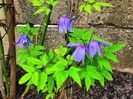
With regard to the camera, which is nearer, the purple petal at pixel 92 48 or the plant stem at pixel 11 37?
the purple petal at pixel 92 48

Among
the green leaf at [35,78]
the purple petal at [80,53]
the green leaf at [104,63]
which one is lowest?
the green leaf at [35,78]

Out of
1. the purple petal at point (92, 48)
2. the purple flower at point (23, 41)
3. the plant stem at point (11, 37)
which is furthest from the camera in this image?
the plant stem at point (11, 37)

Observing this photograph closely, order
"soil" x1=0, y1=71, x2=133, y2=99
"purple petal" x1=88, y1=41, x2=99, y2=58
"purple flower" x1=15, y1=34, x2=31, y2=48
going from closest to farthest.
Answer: "purple petal" x1=88, y1=41, x2=99, y2=58
"purple flower" x1=15, y1=34, x2=31, y2=48
"soil" x1=0, y1=71, x2=133, y2=99

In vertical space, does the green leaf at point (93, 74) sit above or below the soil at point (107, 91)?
above

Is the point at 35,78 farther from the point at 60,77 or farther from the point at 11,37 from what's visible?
the point at 11,37

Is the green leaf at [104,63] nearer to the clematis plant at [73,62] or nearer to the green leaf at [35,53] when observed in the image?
the clematis plant at [73,62]

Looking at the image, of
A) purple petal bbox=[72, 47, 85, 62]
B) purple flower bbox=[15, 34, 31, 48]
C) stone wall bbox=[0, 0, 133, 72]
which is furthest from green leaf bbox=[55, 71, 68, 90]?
stone wall bbox=[0, 0, 133, 72]

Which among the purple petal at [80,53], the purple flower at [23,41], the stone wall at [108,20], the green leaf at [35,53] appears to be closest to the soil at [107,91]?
the stone wall at [108,20]

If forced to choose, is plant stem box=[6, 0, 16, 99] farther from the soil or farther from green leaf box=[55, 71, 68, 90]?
green leaf box=[55, 71, 68, 90]

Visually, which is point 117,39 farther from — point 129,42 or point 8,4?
point 8,4

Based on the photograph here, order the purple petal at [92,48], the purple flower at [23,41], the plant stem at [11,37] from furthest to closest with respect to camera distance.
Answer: the plant stem at [11,37] → the purple flower at [23,41] → the purple petal at [92,48]
